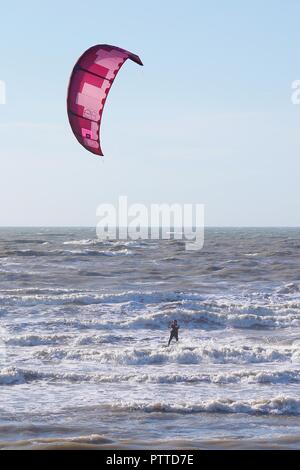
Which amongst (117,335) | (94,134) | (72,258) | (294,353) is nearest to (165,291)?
(117,335)

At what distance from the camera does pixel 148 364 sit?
18.6m

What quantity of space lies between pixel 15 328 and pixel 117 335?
3335mm

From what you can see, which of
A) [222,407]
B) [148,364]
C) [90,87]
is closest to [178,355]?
[148,364]

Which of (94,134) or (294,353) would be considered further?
(294,353)

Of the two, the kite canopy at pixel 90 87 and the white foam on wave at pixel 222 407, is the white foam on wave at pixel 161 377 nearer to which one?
the white foam on wave at pixel 222 407

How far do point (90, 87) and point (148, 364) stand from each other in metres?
6.99

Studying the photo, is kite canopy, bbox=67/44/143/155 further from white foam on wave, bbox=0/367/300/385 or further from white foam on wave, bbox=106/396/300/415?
white foam on wave, bbox=106/396/300/415

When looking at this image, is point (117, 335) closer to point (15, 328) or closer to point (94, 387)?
point (15, 328)

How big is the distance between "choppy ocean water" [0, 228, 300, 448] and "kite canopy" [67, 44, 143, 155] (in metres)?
5.46

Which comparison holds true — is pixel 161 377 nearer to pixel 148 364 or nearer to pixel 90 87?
pixel 148 364

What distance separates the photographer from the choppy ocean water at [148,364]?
41.5 feet

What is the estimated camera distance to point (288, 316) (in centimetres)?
2641

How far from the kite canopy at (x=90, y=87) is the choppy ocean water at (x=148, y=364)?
546 centimetres

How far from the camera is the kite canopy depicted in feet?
56.7
